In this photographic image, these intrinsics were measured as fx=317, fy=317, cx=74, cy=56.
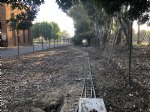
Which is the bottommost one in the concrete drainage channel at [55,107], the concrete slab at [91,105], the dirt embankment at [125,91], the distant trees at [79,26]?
the concrete drainage channel at [55,107]

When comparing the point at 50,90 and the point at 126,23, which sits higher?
the point at 126,23

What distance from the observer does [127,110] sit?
9250 mm

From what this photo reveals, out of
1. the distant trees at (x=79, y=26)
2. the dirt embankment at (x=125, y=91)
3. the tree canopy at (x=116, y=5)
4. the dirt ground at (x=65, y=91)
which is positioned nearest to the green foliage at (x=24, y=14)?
the tree canopy at (x=116, y=5)

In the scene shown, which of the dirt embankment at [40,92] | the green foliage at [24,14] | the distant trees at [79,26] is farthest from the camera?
the distant trees at [79,26]

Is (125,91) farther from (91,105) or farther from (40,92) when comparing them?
(91,105)

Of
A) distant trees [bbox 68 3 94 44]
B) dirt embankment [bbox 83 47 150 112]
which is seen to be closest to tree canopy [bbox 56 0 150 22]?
dirt embankment [bbox 83 47 150 112]

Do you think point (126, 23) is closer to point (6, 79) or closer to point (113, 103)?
point (6, 79)

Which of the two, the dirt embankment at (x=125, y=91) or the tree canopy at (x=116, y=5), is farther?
the tree canopy at (x=116, y=5)

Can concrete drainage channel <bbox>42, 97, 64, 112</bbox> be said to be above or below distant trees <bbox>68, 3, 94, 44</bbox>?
below

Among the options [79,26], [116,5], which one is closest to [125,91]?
[116,5]

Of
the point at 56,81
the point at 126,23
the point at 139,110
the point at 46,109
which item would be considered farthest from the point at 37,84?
the point at 126,23

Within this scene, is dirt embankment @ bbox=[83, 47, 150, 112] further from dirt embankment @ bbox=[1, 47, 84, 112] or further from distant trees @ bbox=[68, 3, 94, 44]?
distant trees @ bbox=[68, 3, 94, 44]

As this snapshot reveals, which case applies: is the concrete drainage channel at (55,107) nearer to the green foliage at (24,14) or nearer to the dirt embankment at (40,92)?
the dirt embankment at (40,92)

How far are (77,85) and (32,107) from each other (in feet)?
12.8
